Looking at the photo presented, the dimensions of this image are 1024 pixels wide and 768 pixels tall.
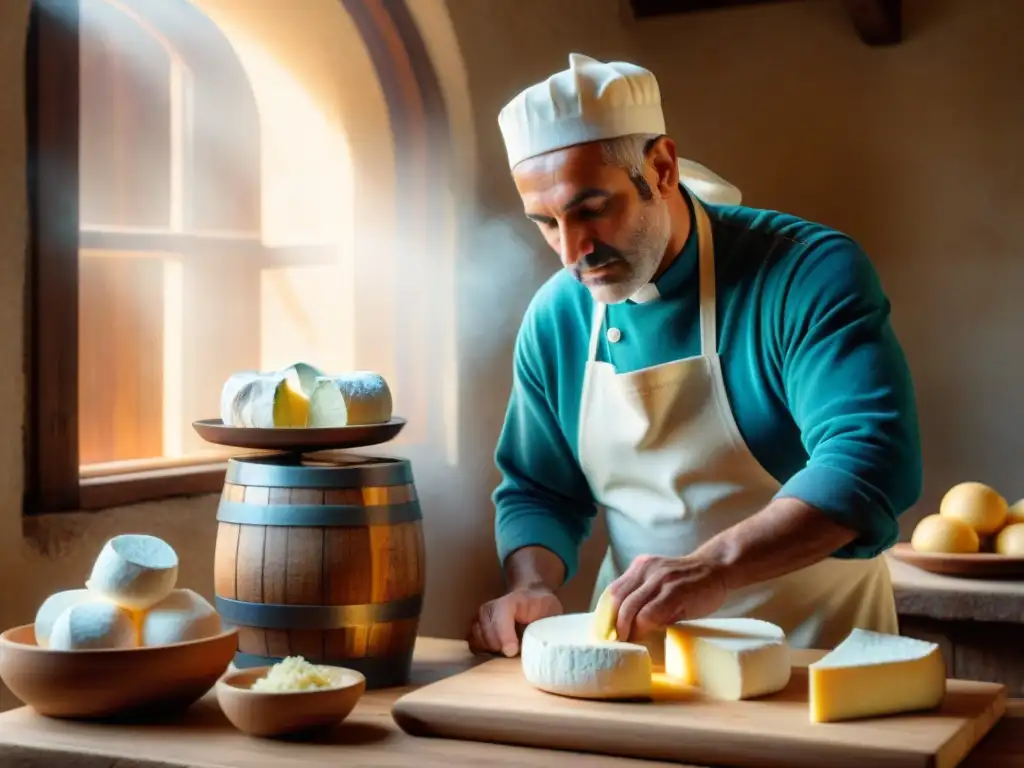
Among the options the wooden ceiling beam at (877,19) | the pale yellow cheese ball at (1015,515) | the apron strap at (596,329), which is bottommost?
the pale yellow cheese ball at (1015,515)

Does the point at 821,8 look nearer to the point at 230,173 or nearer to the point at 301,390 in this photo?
the point at 230,173

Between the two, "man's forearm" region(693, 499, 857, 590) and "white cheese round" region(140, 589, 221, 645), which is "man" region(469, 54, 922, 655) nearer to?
"man's forearm" region(693, 499, 857, 590)

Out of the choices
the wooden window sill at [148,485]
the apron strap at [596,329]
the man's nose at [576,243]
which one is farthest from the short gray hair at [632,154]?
the wooden window sill at [148,485]

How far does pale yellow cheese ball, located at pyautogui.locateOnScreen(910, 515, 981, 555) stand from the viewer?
3.22m

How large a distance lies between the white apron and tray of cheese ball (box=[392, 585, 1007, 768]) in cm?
46

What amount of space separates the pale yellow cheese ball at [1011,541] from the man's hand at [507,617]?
1.53 m

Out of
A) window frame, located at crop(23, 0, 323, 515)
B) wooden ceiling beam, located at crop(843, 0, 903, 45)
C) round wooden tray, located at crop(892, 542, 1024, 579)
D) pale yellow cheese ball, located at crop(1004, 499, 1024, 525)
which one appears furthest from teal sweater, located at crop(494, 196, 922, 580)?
wooden ceiling beam, located at crop(843, 0, 903, 45)

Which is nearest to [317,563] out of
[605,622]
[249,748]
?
[249,748]

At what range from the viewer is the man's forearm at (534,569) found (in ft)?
7.28

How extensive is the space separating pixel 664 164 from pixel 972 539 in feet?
5.01

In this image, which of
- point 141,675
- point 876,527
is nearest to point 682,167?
point 876,527

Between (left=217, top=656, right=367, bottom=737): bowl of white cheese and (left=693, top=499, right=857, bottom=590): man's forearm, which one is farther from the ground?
→ (left=693, top=499, right=857, bottom=590): man's forearm

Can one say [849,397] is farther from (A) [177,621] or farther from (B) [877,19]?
(B) [877,19]

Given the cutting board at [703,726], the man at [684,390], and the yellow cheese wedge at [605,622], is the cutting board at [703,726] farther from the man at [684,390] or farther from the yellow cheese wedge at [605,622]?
the man at [684,390]
